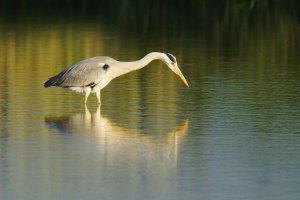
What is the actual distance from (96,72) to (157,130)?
7.19 ft

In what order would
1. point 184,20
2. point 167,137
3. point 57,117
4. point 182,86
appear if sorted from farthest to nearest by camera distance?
point 184,20, point 182,86, point 57,117, point 167,137

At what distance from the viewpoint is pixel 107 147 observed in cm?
1147

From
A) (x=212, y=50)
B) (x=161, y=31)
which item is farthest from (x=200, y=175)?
(x=161, y=31)

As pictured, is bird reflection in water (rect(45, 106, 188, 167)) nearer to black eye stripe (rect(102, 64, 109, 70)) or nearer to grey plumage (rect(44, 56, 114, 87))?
grey plumage (rect(44, 56, 114, 87))

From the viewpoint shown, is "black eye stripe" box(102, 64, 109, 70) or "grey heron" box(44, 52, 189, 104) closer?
"grey heron" box(44, 52, 189, 104)

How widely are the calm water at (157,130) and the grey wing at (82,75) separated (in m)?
0.28

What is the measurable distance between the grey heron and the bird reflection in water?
2.25 ft

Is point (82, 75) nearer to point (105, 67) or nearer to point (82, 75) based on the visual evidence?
point (82, 75)

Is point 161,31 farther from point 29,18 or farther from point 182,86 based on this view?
point 182,86

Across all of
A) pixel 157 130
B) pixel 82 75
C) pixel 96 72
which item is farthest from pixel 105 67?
pixel 157 130

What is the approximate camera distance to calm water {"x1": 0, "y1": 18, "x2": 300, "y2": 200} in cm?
966

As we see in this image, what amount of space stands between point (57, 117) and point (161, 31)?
41.2 ft

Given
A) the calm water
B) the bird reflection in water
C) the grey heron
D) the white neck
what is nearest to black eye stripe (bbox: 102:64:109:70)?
the grey heron

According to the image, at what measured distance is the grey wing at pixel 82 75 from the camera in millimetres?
14547
